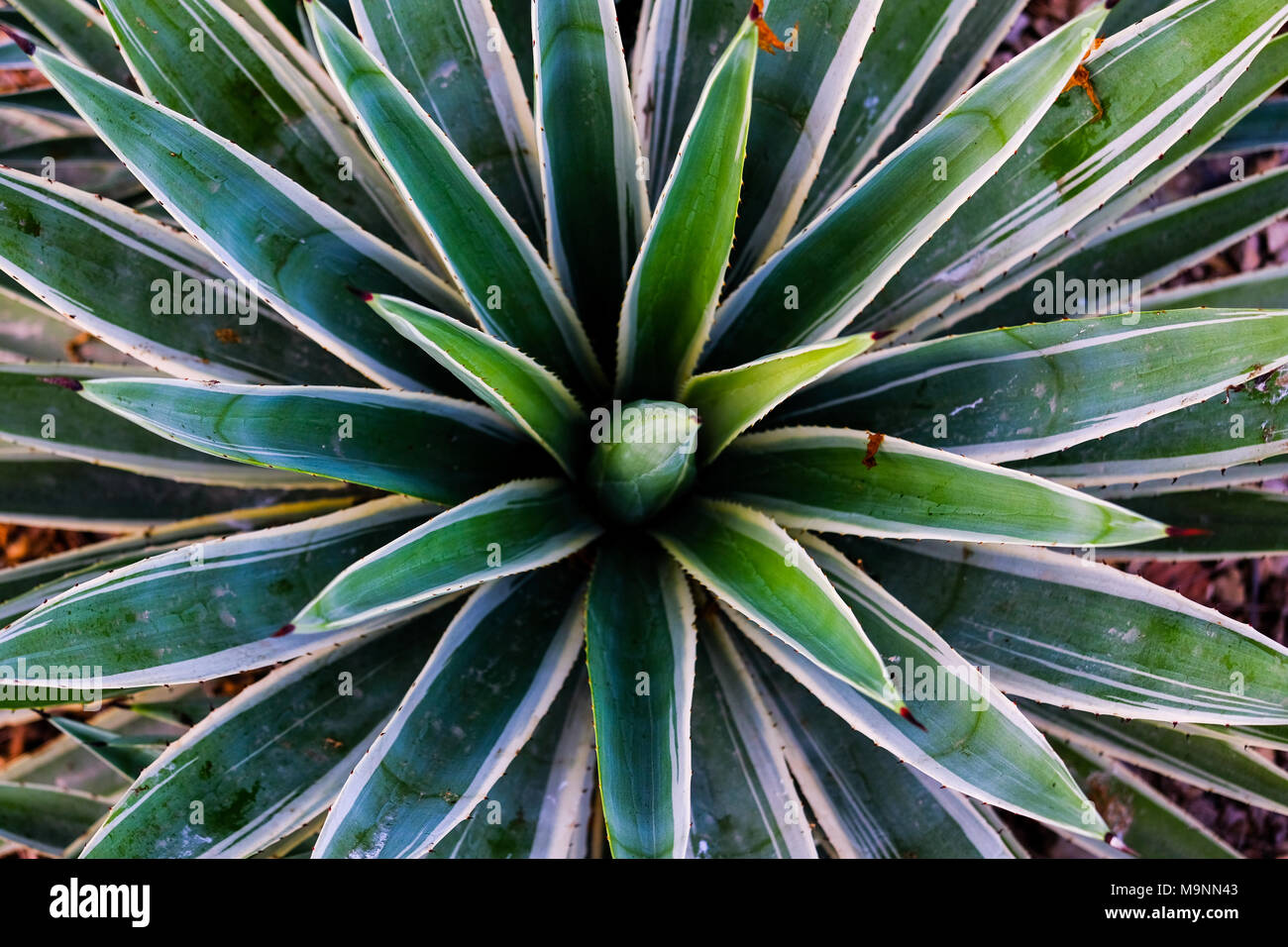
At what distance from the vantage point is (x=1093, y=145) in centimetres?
133

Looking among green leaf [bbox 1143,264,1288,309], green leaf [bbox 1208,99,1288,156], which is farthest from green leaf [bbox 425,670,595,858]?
green leaf [bbox 1208,99,1288,156]

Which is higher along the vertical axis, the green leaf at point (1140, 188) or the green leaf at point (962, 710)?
the green leaf at point (1140, 188)

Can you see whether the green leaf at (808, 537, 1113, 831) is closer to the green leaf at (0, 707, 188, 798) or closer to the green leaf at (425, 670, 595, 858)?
the green leaf at (425, 670, 595, 858)

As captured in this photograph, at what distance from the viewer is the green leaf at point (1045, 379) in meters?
1.20

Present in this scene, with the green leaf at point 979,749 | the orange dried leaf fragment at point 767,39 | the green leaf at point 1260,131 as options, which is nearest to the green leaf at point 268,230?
the orange dried leaf fragment at point 767,39

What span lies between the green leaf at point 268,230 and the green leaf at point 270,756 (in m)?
0.43

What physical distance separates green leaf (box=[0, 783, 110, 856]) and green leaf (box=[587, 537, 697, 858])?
1.20 m

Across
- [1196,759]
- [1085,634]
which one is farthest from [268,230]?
[1196,759]

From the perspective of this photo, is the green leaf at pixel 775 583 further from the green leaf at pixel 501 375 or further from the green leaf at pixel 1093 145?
the green leaf at pixel 1093 145

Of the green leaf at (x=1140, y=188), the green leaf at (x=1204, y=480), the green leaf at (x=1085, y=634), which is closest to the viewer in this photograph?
the green leaf at (x=1085, y=634)

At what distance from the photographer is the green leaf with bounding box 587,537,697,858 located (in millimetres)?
1121

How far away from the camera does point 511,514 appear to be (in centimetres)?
124
